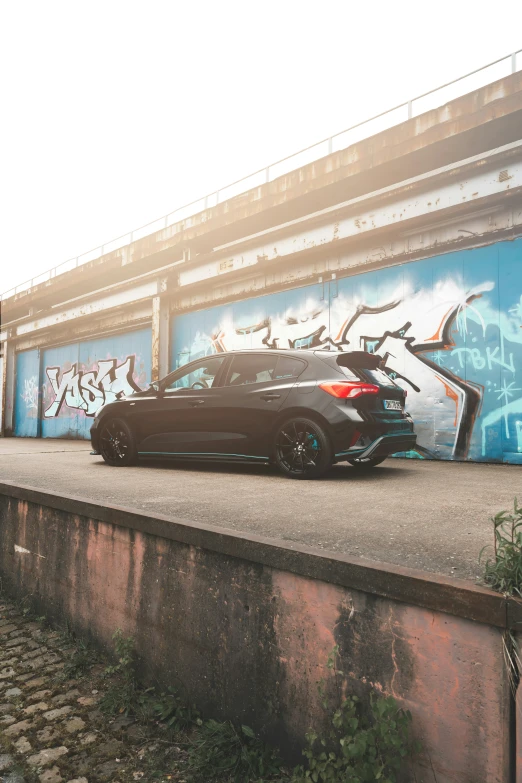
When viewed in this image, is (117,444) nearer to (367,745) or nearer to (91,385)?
(367,745)

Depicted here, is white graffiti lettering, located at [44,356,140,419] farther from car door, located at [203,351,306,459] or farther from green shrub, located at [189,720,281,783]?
green shrub, located at [189,720,281,783]

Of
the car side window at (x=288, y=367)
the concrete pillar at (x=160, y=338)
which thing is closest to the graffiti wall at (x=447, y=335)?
the car side window at (x=288, y=367)

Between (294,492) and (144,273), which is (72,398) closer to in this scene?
(144,273)

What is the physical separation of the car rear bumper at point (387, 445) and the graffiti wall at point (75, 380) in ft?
29.4

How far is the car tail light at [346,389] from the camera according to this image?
17.6 ft

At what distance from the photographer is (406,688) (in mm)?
2102

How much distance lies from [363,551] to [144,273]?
13205 millimetres

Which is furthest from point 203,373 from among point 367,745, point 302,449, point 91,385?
point 91,385

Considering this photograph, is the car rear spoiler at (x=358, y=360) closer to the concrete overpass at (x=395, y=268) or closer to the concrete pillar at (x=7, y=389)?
the concrete overpass at (x=395, y=268)

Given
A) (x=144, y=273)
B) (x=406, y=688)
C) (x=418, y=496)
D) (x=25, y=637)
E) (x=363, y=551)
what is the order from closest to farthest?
(x=406, y=688), (x=363, y=551), (x=25, y=637), (x=418, y=496), (x=144, y=273)

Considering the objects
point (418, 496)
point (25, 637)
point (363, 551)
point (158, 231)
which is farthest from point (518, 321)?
point (158, 231)

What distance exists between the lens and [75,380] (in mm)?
16688

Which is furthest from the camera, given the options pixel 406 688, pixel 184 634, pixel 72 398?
pixel 72 398

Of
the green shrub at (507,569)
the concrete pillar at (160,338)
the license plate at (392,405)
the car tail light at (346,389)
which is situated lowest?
the green shrub at (507,569)
